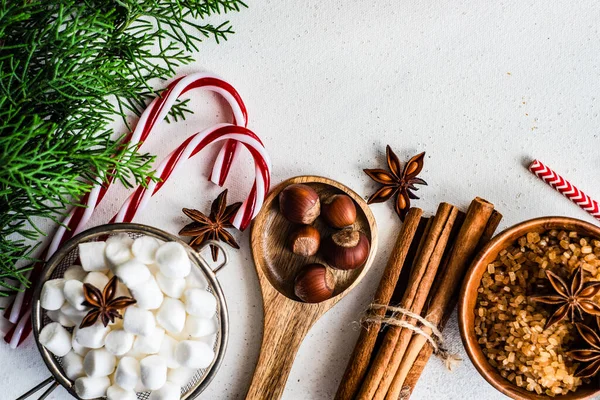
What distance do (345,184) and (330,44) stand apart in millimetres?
456

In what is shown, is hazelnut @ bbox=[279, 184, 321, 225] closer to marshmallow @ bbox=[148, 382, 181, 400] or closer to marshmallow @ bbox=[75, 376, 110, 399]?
marshmallow @ bbox=[148, 382, 181, 400]

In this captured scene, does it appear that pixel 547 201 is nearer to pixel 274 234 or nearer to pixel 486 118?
pixel 486 118

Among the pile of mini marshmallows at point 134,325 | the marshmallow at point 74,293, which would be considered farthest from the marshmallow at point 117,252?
the marshmallow at point 74,293

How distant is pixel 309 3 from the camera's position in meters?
1.95

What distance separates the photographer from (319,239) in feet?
6.25

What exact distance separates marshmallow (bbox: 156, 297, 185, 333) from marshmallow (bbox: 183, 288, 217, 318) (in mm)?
27

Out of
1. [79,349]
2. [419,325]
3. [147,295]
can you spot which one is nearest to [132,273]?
[147,295]

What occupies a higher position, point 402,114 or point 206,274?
point 402,114

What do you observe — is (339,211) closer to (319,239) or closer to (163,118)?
(319,239)

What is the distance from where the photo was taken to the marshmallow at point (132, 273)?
1.60 m

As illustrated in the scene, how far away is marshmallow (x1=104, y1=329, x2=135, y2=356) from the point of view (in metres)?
1.62

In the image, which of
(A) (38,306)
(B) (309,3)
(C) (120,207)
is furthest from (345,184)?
(A) (38,306)

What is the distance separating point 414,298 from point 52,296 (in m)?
1.05

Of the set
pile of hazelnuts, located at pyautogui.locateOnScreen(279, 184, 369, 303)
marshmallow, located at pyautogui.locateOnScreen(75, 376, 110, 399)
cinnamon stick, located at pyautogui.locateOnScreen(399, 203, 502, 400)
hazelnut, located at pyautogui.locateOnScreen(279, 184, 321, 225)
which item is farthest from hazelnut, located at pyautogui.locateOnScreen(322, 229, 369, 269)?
marshmallow, located at pyautogui.locateOnScreen(75, 376, 110, 399)
